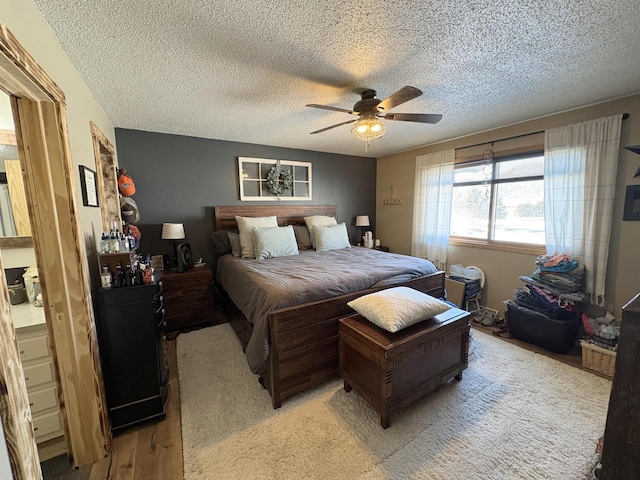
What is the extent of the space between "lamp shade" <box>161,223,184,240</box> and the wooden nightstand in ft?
1.38

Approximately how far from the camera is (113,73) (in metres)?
1.81

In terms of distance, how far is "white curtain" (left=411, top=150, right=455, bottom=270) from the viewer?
376cm

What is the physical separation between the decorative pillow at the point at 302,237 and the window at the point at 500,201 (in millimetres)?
2166

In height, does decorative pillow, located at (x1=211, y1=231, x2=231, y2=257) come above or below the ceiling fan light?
below

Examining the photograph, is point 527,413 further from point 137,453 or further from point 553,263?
point 137,453

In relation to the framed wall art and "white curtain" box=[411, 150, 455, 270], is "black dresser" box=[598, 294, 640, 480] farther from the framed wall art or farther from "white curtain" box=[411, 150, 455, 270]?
the framed wall art

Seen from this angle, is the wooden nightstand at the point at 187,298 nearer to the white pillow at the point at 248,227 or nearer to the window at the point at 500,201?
the white pillow at the point at 248,227

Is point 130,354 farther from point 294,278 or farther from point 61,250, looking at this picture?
point 294,278

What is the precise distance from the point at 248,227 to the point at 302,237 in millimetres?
862

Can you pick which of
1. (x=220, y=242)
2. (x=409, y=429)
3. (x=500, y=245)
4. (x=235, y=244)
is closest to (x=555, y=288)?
(x=500, y=245)

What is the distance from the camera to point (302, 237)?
393cm

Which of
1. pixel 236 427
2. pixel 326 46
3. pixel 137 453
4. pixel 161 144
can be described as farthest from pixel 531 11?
pixel 161 144

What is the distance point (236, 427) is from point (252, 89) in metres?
2.49

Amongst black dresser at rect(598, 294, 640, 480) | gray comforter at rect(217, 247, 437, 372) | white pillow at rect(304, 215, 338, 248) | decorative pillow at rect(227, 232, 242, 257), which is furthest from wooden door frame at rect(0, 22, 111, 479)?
white pillow at rect(304, 215, 338, 248)
